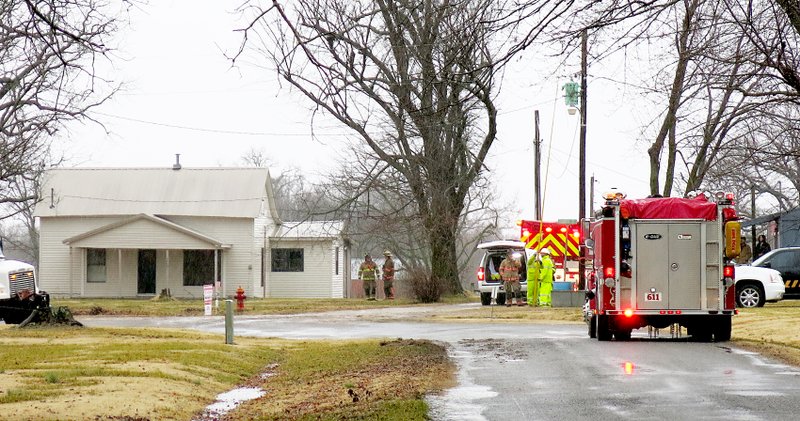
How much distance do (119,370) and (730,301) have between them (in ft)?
32.7

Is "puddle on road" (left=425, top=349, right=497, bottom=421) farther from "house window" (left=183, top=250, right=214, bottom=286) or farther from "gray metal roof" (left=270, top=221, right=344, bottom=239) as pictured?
"gray metal roof" (left=270, top=221, right=344, bottom=239)

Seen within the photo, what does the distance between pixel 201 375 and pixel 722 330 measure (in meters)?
9.18

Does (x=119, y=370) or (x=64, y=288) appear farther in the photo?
(x=64, y=288)

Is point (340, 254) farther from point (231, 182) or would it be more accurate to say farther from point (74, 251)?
point (74, 251)

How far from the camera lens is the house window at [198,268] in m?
51.6

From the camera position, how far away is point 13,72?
37.8m

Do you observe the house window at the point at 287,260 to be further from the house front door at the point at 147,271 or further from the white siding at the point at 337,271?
the house front door at the point at 147,271

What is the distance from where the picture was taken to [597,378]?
46.4 ft

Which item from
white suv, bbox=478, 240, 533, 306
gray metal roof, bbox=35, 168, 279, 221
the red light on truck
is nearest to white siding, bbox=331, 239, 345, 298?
gray metal roof, bbox=35, 168, 279, 221

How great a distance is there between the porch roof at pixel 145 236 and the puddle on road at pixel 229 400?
34.5 meters

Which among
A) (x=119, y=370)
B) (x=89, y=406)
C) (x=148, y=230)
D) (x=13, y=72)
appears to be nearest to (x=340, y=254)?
(x=148, y=230)

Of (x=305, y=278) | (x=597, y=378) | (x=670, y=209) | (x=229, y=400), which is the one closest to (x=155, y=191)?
(x=305, y=278)

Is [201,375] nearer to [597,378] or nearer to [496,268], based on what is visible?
[597,378]

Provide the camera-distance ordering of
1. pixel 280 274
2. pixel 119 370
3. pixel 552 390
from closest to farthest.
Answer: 1. pixel 552 390
2. pixel 119 370
3. pixel 280 274
